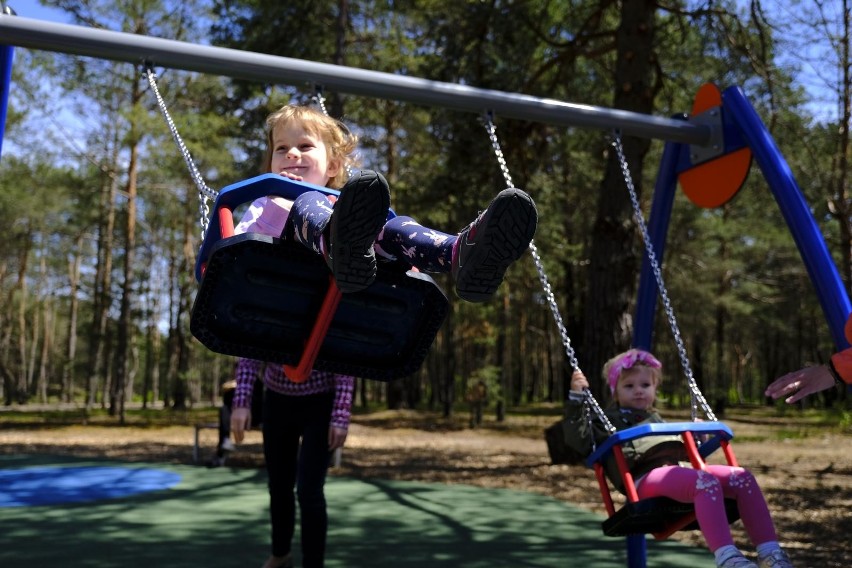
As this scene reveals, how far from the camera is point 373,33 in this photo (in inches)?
563

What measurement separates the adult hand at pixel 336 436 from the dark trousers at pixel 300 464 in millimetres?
33

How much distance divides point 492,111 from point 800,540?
3.47 metres

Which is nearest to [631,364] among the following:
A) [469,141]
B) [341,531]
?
[341,531]

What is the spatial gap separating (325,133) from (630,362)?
1571mm

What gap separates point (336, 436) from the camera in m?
2.89

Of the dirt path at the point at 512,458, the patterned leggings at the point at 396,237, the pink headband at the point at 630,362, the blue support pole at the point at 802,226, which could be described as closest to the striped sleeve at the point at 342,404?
the patterned leggings at the point at 396,237

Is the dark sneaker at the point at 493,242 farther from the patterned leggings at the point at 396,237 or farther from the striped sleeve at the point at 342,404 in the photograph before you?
the striped sleeve at the point at 342,404

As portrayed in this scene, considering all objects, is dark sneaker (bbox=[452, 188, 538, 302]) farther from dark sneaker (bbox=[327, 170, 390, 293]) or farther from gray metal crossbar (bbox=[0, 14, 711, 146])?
gray metal crossbar (bbox=[0, 14, 711, 146])

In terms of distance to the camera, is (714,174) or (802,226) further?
(714,174)

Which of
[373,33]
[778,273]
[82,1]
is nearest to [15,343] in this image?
[82,1]

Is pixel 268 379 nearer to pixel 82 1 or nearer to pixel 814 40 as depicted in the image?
pixel 814 40

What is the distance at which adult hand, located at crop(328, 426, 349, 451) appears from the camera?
2.88 meters

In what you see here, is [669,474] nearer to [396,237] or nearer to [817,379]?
[817,379]

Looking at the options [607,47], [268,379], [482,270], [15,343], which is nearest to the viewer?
[482,270]
